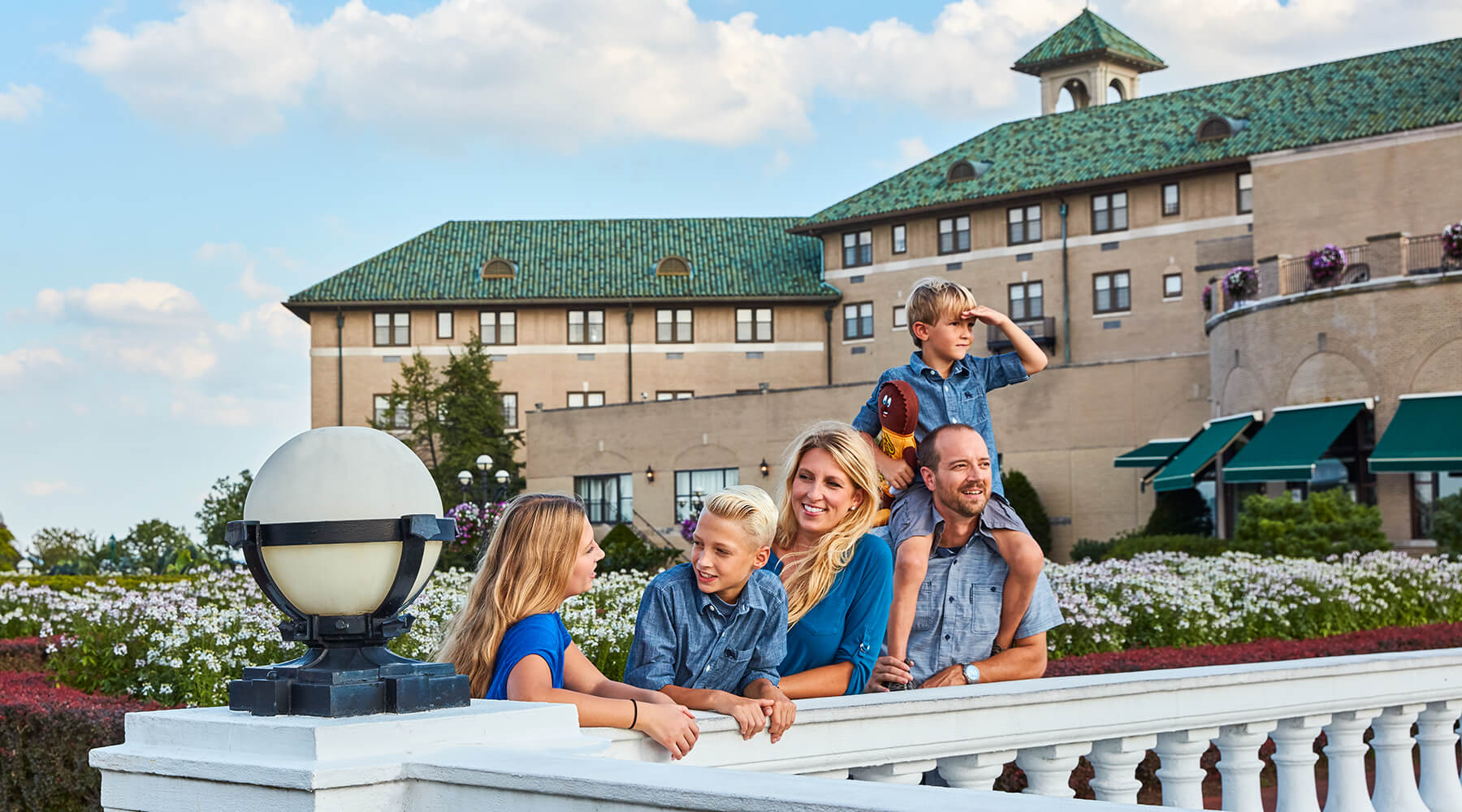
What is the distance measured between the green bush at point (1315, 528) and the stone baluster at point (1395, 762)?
77.2 ft

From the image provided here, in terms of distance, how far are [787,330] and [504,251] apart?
11.9 m

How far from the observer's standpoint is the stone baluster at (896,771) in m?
4.36

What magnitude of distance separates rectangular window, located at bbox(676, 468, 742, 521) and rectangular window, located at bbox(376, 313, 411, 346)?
15253 mm

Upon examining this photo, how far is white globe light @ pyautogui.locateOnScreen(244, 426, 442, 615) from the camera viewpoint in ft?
10.4

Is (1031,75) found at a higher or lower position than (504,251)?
higher

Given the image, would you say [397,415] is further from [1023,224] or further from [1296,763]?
[1296,763]

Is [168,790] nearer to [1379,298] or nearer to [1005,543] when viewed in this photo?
[1005,543]

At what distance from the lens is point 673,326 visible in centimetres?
5738

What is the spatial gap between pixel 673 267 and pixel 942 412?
52497mm

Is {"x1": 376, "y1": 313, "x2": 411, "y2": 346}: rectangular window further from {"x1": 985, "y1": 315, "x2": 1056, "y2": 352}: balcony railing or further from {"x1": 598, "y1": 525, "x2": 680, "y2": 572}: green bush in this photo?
{"x1": 598, "y1": 525, "x2": 680, "y2": 572}: green bush

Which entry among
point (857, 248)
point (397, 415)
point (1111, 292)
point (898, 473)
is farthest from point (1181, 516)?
point (898, 473)

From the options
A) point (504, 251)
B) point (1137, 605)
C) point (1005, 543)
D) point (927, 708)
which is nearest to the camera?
point (927, 708)

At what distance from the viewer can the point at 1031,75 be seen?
202 feet

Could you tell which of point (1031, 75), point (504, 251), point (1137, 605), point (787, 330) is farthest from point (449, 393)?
point (1137, 605)
